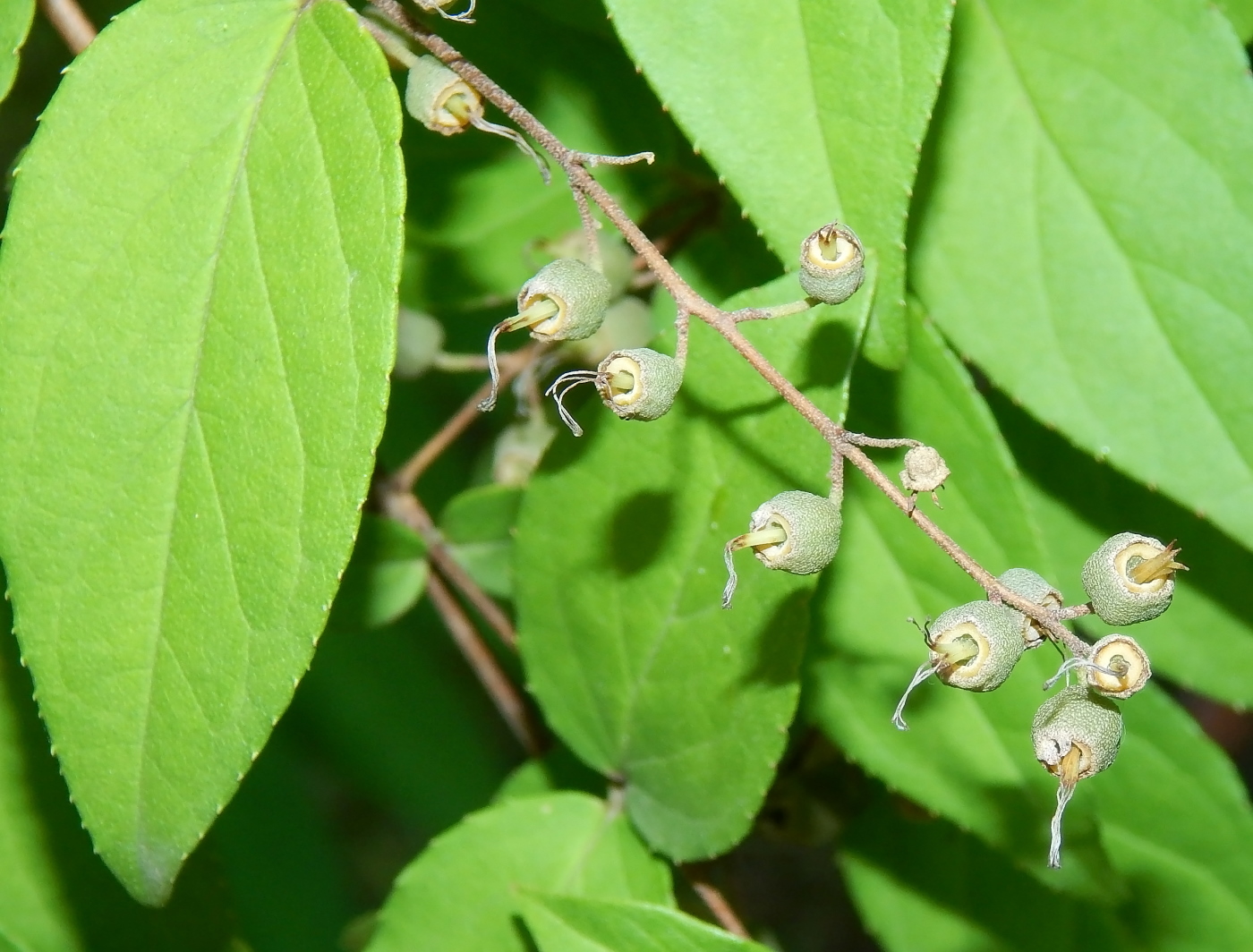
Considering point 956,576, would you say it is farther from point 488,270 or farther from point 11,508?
point 11,508

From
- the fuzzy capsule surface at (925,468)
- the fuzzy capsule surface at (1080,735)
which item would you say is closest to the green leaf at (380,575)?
the fuzzy capsule surface at (925,468)

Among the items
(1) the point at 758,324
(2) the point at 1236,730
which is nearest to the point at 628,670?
(1) the point at 758,324

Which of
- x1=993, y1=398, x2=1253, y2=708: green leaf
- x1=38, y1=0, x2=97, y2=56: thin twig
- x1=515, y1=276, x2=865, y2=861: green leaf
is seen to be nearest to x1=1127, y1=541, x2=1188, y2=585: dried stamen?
x1=515, y1=276, x2=865, y2=861: green leaf

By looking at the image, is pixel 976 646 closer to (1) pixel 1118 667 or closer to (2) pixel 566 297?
(1) pixel 1118 667

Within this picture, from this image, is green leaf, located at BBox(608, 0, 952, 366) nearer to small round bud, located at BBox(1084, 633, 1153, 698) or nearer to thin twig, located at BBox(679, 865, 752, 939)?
small round bud, located at BBox(1084, 633, 1153, 698)

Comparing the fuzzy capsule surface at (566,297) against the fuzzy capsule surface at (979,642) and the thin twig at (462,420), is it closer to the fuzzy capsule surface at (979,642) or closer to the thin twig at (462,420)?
the fuzzy capsule surface at (979,642)

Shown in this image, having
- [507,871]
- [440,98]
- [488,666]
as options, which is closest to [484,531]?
[488,666]
